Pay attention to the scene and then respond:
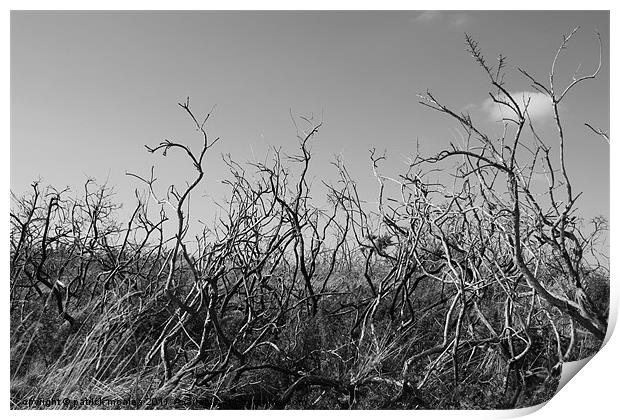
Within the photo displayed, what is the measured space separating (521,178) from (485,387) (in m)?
1.20

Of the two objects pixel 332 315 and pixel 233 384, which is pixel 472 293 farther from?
pixel 233 384

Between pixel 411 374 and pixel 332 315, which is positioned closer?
pixel 411 374

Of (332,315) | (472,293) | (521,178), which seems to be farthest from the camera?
(332,315)

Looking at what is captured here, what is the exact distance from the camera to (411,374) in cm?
364

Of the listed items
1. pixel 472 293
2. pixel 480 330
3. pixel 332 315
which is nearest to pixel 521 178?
pixel 472 293

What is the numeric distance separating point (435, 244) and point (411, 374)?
90 centimetres

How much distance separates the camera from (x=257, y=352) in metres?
3.76
